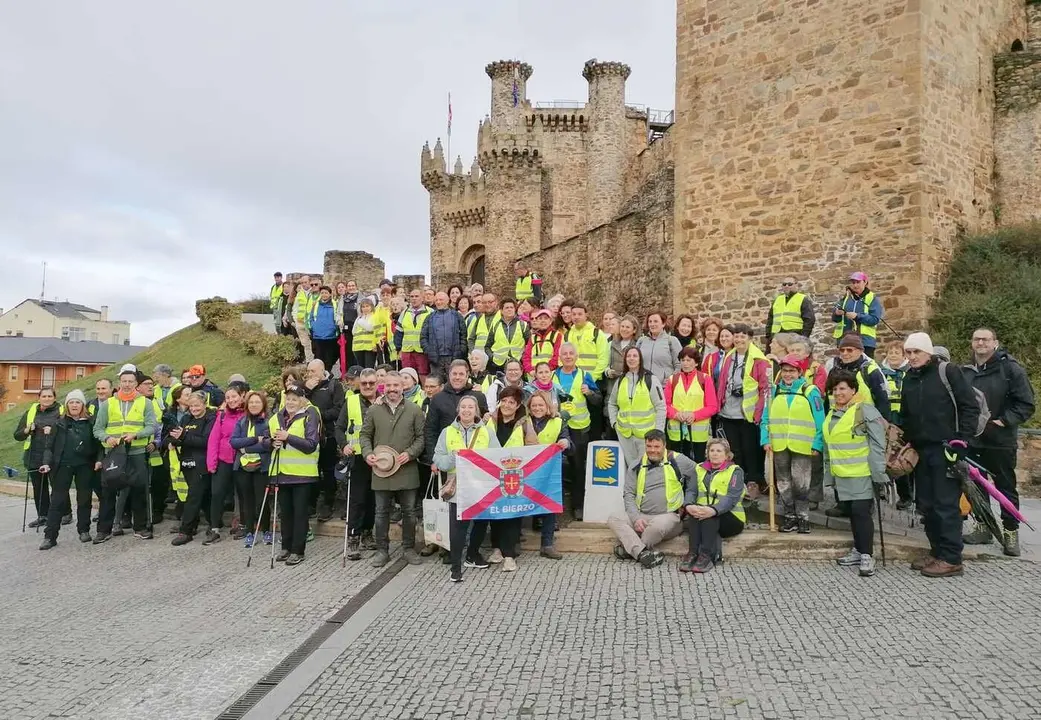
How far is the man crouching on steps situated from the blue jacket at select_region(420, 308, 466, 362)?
12.3 ft

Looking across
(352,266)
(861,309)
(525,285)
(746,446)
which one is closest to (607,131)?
(352,266)

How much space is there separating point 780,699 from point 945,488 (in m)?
3.14

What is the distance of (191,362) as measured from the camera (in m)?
18.2

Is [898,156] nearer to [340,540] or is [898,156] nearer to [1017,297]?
[1017,297]

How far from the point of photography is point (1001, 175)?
12633 mm

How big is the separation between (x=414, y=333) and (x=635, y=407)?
158 inches

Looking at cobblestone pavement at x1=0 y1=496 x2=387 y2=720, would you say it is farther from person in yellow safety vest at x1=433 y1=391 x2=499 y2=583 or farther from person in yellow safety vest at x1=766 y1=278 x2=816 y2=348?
person in yellow safety vest at x1=766 y1=278 x2=816 y2=348

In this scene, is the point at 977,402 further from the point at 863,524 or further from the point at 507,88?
the point at 507,88

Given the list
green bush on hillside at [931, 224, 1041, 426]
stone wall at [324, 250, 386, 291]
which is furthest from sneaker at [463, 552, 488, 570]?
stone wall at [324, 250, 386, 291]

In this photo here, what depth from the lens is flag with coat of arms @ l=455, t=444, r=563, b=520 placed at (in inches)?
260

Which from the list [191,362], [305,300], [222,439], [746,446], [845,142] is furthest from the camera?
[191,362]

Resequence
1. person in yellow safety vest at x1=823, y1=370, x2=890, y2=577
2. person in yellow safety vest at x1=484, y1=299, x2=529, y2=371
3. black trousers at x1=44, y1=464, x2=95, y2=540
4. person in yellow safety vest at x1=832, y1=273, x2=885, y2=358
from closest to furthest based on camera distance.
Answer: person in yellow safety vest at x1=823, y1=370, x2=890, y2=577
black trousers at x1=44, y1=464, x2=95, y2=540
person in yellow safety vest at x1=484, y1=299, x2=529, y2=371
person in yellow safety vest at x1=832, y1=273, x2=885, y2=358

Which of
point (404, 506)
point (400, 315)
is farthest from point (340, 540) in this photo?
point (400, 315)

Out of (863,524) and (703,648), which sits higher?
(863,524)
